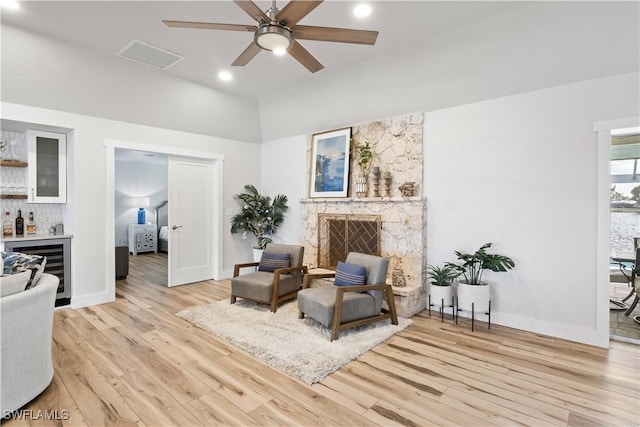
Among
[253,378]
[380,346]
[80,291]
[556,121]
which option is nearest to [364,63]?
[556,121]

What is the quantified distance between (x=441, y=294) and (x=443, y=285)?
0.41 ft

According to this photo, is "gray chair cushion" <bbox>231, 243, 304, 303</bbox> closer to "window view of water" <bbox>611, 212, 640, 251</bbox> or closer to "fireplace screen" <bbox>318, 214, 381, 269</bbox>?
"fireplace screen" <bbox>318, 214, 381, 269</bbox>

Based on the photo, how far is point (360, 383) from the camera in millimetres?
2559

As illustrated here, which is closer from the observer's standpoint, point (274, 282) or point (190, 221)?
point (274, 282)

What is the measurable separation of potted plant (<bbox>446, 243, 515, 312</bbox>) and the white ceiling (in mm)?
2498

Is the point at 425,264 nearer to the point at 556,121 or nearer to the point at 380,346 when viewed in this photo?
the point at 380,346

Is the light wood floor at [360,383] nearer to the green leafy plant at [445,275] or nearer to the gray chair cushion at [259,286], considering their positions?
the green leafy plant at [445,275]

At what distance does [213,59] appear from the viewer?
4.14 metres

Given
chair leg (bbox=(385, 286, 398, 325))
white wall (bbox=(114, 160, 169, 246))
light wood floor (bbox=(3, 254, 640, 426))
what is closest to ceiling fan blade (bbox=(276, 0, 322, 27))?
light wood floor (bbox=(3, 254, 640, 426))

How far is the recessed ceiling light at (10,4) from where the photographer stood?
9.73 ft

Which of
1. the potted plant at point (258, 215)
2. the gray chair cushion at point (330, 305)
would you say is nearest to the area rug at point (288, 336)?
the gray chair cushion at point (330, 305)

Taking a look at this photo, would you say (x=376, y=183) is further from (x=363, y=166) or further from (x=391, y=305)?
(x=391, y=305)

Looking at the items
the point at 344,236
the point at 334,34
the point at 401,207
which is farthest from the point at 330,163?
the point at 334,34

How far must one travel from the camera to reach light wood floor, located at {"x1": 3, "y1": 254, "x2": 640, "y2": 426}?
2.17 metres
